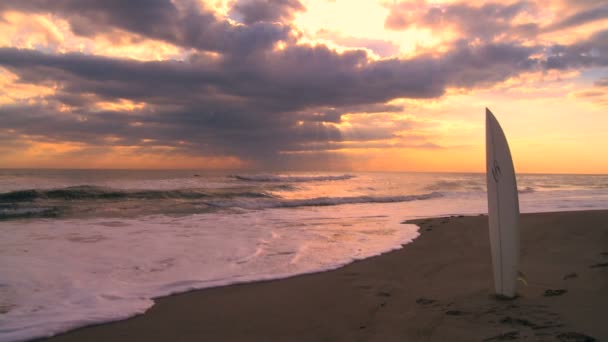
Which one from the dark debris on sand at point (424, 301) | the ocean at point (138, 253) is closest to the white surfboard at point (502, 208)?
the dark debris on sand at point (424, 301)

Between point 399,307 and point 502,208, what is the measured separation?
1450 millimetres

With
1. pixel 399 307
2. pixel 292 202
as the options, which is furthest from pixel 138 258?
pixel 292 202

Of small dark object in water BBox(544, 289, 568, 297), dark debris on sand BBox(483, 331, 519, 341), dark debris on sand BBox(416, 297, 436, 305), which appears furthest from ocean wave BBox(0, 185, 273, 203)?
dark debris on sand BBox(483, 331, 519, 341)

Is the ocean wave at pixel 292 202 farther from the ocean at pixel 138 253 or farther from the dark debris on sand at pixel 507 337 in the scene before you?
the dark debris on sand at pixel 507 337

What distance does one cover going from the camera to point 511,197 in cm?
383

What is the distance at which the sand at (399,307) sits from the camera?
3.21 metres

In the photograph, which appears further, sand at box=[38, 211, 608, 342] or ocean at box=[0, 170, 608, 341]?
ocean at box=[0, 170, 608, 341]

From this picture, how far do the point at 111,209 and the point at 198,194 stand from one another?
6.93 meters

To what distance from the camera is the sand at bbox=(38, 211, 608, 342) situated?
127 inches

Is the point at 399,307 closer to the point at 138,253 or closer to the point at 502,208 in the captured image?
the point at 502,208

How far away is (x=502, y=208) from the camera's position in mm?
3920

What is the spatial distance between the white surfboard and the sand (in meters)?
0.25

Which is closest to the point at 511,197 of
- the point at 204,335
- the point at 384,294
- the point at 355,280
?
the point at 384,294

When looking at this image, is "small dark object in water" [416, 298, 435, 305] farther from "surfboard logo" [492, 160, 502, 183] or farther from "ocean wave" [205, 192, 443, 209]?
"ocean wave" [205, 192, 443, 209]
